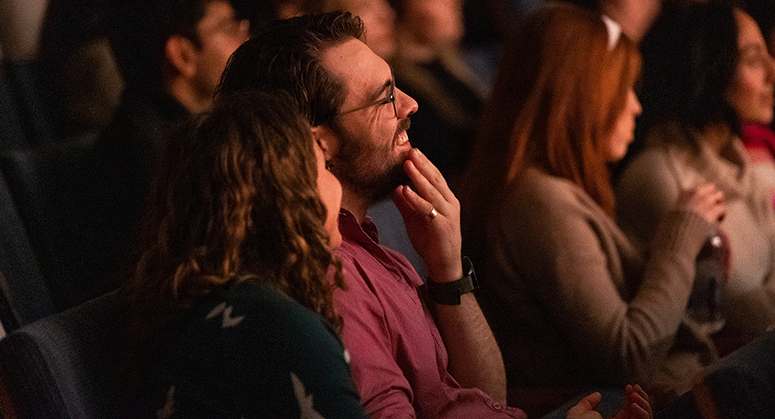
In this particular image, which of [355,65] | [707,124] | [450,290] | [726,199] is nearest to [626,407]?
[450,290]

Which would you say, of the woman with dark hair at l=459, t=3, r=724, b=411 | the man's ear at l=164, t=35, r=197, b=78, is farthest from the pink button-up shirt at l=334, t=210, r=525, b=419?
the man's ear at l=164, t=35, r=197, b=78

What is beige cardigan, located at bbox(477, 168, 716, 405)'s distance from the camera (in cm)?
114

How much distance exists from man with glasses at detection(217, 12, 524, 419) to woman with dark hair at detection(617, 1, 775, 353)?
86 cm

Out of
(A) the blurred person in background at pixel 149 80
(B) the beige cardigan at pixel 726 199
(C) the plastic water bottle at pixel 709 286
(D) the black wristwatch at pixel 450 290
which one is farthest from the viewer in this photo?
(B) the beige cardigan at pixel 726 199

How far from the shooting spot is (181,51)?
50.7 inches

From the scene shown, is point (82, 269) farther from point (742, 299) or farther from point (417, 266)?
point (742, 299)

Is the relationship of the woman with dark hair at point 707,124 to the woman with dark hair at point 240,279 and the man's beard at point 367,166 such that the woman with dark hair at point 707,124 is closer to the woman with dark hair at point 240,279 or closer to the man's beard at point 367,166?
the man's beard at point 367,166

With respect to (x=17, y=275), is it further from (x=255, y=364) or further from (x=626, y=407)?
(x=626, y=407)

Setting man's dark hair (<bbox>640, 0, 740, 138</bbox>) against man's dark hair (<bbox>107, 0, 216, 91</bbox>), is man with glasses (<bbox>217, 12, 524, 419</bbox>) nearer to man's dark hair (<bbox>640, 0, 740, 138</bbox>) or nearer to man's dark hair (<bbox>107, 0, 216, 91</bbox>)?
man's dark hair (<bbox>107, 0, 216, 91</bbox>)

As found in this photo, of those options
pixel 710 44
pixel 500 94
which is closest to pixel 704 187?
pixel 500 94

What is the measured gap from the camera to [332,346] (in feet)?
1.81

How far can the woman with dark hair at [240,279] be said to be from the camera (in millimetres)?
541

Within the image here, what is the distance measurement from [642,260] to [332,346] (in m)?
0.86

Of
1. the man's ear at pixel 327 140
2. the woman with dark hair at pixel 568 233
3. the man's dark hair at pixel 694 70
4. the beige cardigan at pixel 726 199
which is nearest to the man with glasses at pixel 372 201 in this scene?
the man's ear at pixel 327 140
